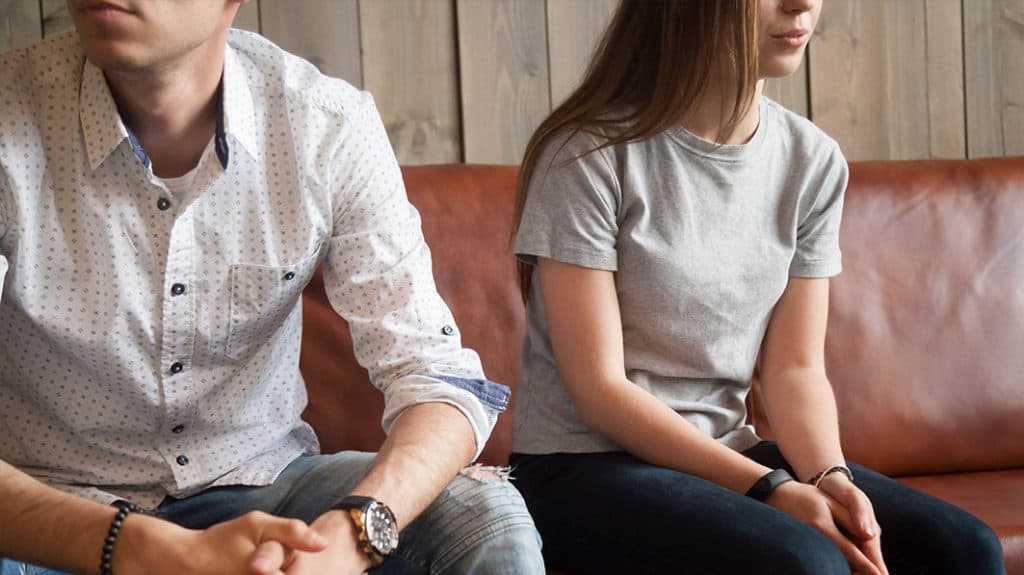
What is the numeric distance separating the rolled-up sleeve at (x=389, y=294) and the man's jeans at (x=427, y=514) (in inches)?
3.2

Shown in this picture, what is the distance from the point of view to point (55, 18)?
201cm

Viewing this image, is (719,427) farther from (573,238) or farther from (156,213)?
(156,213)

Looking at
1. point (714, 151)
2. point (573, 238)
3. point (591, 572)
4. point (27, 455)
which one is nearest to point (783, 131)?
point (714, 151)

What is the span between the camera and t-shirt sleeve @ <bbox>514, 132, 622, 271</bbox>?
5.03 feet

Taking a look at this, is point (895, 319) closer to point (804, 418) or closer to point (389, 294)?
point (804, 418)

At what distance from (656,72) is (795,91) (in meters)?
0.82

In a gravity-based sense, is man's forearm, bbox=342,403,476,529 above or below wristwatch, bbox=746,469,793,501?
above

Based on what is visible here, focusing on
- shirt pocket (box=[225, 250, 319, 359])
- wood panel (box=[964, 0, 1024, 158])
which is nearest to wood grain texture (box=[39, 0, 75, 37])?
shirt pocket (box=[225, 250, 319, 359])

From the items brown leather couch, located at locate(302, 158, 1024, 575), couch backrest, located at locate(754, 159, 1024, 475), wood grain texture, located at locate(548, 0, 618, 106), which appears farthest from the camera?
wood grain texture, located at locate(548, 0, 618, 106)

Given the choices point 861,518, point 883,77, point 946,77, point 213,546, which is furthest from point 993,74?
point 213,546

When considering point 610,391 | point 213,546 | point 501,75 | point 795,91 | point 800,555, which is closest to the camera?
point 213,546

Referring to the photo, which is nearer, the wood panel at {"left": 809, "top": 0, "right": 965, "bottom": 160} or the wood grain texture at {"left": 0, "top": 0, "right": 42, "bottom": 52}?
the wood grain texture at {"left": 0, "top": 0, "right": 42, "bottom": 52}

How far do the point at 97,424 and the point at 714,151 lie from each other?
0.84 meters

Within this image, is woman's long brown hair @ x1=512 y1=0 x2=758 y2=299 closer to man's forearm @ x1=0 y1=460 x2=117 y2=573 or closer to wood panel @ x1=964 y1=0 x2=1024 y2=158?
man's forearm @ x1=0 y1=460 x2=117 y2=573
